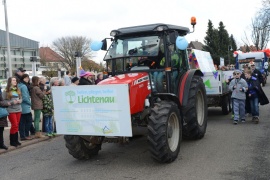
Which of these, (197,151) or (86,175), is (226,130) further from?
(86,175)

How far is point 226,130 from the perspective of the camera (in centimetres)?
866

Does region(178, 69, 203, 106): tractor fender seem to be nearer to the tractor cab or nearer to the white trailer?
the tractor cab

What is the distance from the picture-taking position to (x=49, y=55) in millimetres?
78000

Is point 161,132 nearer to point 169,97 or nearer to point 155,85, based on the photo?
point 169,97

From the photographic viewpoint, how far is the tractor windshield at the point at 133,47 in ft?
21.4

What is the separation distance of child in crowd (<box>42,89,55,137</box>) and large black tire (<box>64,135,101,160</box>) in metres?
2.97

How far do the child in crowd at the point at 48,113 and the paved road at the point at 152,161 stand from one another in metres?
0.94

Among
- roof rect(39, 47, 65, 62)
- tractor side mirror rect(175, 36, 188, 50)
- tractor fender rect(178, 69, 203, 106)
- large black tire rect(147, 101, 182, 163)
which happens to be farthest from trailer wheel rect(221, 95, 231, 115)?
roof rect(39, 47, 65, 62)

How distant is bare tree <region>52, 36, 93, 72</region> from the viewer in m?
63.7

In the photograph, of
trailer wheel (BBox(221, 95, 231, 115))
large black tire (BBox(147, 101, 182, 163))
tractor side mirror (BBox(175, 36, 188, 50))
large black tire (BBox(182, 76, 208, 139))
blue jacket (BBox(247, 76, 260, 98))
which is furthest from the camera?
trailer wheel (BBox(221, 95, 231, 115))

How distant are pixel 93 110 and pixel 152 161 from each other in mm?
1463

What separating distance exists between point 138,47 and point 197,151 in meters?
2.39

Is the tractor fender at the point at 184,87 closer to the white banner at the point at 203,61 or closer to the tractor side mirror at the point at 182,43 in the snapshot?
the tractor side mirror at the point at 182,43

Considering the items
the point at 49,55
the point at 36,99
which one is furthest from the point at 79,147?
the point at 49,55
